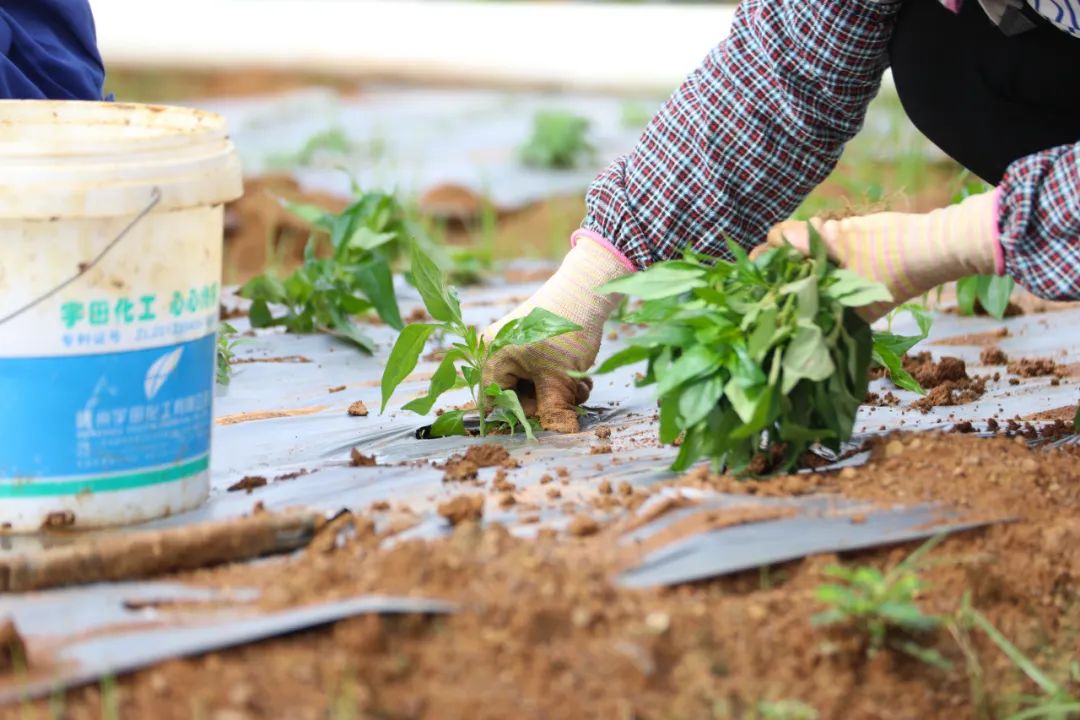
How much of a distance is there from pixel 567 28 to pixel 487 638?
430cm

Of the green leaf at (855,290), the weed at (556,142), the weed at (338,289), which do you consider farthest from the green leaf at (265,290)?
the weed at (556,142)

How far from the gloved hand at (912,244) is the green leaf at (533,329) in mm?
297

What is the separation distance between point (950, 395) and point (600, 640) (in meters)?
0.95

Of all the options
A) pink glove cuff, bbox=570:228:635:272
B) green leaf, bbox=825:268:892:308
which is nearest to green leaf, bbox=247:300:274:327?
pink glove cuff, bbox=570:228:635:272

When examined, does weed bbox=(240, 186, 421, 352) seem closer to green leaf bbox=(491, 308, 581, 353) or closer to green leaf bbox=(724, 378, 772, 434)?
green leaf bbox=(491, 308, 581, 353)

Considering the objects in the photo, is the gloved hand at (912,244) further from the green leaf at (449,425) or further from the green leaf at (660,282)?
the green leaf at (449,425)

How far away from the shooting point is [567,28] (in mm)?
5297

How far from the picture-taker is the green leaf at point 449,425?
1.93m

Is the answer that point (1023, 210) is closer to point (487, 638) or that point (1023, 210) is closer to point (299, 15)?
point (487, 638)

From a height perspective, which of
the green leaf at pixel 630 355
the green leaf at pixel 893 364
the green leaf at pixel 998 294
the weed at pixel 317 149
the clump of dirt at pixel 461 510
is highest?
the green leaf at pixel 630 355

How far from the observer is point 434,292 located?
1.89 m

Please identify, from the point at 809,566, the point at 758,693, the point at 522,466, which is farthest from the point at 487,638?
the point at 522,466

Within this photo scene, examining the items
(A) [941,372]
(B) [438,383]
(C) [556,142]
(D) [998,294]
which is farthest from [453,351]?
(C) [556,142]

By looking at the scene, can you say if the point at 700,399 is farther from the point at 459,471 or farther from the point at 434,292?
the point at 434,292
